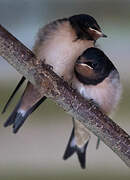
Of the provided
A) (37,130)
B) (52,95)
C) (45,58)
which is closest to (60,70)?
(45,58)

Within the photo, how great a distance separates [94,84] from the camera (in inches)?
46.3

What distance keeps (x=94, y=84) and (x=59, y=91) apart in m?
0.29

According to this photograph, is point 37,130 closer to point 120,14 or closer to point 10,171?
point 10,171

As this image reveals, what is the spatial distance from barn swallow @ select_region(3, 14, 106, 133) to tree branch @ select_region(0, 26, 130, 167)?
0.71 ft

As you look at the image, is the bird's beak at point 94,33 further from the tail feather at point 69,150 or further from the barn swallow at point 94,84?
the tail feather at point 69,150

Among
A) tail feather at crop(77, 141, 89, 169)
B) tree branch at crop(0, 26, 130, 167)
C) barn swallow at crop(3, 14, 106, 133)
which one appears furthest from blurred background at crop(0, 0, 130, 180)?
tree branch at crop(0, 26, 130, 167)

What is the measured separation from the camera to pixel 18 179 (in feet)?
6.65

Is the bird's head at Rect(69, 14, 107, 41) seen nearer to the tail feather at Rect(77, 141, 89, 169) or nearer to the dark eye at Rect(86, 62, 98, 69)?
the dark eye at Rect(86, 62, 98, 69)

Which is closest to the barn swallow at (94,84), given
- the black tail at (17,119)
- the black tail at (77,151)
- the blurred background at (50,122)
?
the black tail at (77,151)

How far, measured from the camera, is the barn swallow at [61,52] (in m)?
1.13

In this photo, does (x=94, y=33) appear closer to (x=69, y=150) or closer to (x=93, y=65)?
(x=93, y=65)

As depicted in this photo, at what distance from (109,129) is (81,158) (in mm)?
412

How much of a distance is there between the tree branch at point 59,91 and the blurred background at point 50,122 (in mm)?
1094

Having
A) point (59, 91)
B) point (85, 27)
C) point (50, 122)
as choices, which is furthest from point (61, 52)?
point (50, 122)
